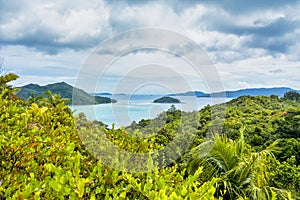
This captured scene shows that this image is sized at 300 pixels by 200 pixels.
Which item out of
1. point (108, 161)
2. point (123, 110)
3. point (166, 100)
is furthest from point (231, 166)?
point (108, 161)

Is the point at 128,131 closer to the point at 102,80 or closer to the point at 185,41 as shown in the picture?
the point at 102,80

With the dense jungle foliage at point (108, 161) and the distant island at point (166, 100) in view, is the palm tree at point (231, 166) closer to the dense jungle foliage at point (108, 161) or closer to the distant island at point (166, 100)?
the dense jungle foliage at point (108, 161)

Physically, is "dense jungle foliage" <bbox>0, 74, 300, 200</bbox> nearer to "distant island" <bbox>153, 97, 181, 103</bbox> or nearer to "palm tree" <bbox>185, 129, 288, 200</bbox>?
"palm tree" <bbox>185, 129, 288, 200</bbox>

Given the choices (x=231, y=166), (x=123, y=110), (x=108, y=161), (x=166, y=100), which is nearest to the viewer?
(x=108, y=161)

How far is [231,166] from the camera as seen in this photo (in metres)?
5.45

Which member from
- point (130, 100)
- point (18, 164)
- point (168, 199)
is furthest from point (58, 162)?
point (130, 100)

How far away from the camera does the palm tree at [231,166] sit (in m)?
5.18

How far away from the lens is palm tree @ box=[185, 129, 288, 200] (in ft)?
17.0

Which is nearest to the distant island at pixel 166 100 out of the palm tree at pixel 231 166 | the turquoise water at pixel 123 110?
the turquoise water at pixel 123 110

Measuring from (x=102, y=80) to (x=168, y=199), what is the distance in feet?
4.52

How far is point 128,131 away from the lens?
9.00ft

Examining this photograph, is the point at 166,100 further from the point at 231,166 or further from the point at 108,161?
the point at 231,166

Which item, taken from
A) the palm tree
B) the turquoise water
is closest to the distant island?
the turquoise water

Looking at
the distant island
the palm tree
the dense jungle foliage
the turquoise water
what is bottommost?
the palm tree
